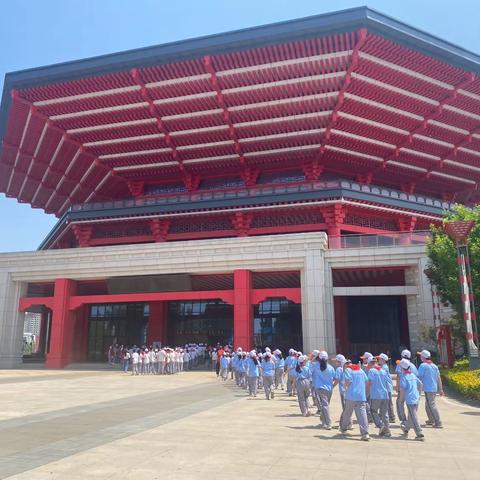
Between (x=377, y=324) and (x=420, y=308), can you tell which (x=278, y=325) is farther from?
(x=420, y=308)

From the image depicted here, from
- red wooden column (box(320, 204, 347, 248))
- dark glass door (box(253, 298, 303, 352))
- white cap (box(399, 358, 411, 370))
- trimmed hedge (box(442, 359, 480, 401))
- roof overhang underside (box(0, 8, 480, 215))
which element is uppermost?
roof overhang underside (box(0, 8, 480, 215))

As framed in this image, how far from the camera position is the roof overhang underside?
91.9 feet

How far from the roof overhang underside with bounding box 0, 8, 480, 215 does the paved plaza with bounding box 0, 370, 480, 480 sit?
21.9 m

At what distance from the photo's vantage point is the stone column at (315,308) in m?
25.5

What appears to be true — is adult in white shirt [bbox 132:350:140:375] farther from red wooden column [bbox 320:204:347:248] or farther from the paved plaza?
red wooden column [bbox 320:204:347:248]

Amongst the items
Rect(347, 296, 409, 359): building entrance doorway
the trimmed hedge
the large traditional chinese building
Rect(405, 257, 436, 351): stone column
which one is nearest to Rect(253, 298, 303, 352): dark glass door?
Result: the large traditional chinese building

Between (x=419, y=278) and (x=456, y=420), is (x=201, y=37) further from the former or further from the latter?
(x=456, y=420)

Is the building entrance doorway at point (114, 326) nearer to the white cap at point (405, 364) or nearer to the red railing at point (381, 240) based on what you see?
the red railing at point (381, 240)

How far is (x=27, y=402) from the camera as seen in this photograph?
13914 millimetres

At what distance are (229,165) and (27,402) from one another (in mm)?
27394

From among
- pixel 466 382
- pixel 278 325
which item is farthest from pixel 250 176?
pixel 466 382

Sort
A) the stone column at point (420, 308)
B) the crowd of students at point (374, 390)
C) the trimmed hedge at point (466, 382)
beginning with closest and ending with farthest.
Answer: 1. the crowd of students at point (374, 390)
2. the trimmed hedge at point (466, 382)
3. the stone column at point (420, 308)

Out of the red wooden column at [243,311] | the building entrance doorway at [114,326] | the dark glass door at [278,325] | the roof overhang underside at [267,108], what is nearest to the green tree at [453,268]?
the red wooden column at [243,311]

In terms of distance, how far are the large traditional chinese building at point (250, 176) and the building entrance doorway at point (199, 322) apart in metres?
0.17
